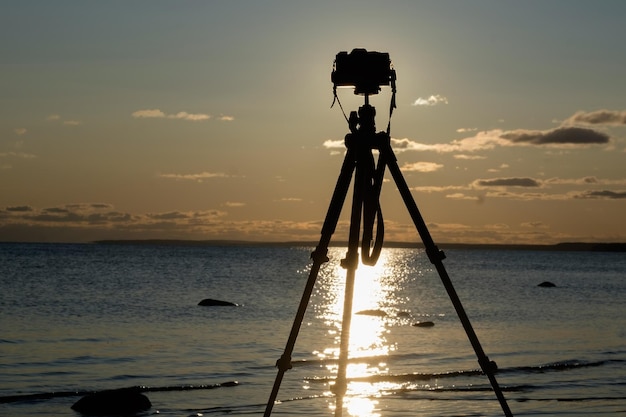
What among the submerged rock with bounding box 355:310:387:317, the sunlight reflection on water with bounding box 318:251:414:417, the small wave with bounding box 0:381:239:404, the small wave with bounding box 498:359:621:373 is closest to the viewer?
the sunlight reflection on water with bounding box 318:251:414:417

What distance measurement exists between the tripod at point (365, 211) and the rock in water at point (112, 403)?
335 inches

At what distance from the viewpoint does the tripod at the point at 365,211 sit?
27.2 feet

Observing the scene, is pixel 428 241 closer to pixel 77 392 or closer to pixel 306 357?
pixel 77 392

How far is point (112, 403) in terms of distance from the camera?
54.3 feet

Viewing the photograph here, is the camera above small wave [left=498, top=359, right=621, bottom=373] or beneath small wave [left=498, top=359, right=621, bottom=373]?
above

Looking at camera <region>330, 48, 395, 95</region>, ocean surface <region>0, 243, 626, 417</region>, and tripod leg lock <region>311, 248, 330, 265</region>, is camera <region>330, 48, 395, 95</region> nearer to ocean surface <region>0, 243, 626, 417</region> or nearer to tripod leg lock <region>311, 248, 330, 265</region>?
tripod leg lock <region>311, 248, 330, 265</region>

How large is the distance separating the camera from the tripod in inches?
9.3

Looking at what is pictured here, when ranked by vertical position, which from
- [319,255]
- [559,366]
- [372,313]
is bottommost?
[372,313]

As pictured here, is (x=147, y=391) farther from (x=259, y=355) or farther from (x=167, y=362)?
(x=259, y=355)

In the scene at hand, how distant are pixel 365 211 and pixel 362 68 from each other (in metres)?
1.30

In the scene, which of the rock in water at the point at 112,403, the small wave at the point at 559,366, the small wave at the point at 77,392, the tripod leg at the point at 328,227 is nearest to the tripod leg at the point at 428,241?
the tripod leg at the point at 328,227

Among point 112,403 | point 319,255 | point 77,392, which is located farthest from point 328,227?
point 77,392

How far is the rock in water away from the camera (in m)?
16.5

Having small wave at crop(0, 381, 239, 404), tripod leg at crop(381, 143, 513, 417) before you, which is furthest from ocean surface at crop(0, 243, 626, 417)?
tripod leg at crop(381, 143, 513, 417)
